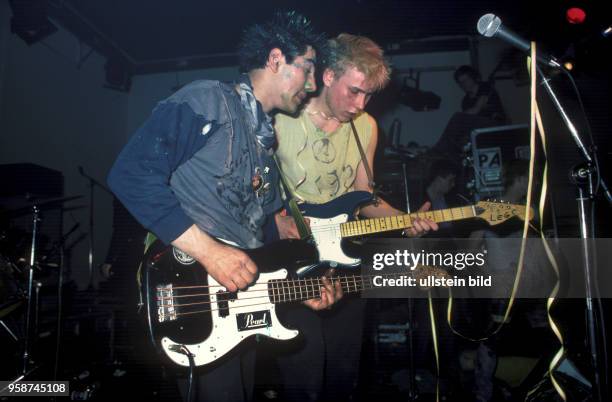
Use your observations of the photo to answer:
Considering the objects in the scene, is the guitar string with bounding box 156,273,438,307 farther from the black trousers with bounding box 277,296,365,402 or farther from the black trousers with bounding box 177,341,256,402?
the black trousers with bounding box 177,341,256,402

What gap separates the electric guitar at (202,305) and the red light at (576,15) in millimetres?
2239

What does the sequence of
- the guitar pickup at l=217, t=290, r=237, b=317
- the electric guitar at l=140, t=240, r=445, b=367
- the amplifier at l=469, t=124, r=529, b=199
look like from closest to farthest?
1. the electric guitar at l=140, t=240, r=445, b=367
2. the guitar pickup at l=217, t=290, r=237, b=317
3. the amplifier at l=469, t=124, r=529, b=199

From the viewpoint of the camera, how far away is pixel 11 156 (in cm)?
419

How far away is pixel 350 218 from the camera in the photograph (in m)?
2.38

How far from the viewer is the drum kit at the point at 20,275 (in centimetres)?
298

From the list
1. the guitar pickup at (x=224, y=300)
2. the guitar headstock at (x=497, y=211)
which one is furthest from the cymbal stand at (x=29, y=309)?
the guitar headstock at (x=497, y=211)

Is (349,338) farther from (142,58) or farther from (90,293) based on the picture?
(142,58)

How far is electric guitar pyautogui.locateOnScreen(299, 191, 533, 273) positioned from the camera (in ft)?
7.33

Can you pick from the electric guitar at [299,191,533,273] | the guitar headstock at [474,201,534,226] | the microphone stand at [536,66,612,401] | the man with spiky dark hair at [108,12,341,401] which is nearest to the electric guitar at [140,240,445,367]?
the man with spiky dark hair at [108,12,341,401]

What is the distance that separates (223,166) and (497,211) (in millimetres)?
2027

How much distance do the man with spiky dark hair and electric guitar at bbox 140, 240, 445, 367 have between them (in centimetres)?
12

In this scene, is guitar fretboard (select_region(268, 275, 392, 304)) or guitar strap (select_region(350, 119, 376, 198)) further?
guitar strap (select_region(350, 119, 376, 198))

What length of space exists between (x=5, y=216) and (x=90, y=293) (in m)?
1.66

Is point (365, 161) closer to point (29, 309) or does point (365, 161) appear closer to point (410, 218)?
point (410, 218)
